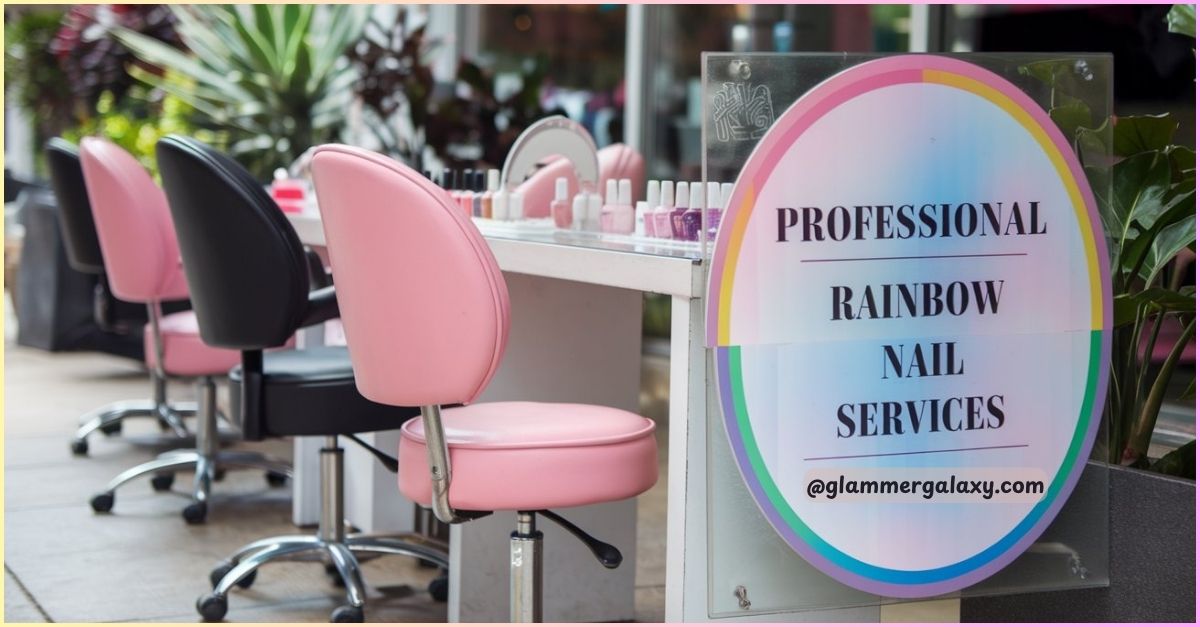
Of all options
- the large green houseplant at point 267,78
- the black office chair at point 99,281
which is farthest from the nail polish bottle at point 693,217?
the large green houseplant at point 267,78

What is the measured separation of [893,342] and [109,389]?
15.5 ft

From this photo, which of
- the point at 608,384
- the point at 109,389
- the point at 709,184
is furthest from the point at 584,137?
the point at 109,389

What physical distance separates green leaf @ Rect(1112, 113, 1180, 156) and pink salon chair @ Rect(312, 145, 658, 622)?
895mm

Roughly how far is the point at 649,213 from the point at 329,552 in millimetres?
1043

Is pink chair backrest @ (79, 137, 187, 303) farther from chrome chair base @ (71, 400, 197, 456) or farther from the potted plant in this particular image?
the potted plant

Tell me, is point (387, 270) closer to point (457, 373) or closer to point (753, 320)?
point (457, 373)

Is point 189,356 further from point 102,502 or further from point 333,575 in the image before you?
point 333,575

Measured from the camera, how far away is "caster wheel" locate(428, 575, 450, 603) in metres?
3.20

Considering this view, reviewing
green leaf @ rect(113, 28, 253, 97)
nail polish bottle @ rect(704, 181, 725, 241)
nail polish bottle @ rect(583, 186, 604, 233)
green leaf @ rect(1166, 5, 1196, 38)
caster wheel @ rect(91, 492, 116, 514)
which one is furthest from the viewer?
green leaf @ rect(113, 28, 253, 97)

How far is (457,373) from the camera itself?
2.06 m

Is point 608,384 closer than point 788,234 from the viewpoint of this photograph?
No

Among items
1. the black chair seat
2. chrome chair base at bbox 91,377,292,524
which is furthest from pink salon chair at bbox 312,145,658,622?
chrome chair base at bbox 91,377,292,524

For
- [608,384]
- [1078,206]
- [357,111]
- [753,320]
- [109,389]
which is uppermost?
[357,111]

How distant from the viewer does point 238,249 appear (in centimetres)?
281
